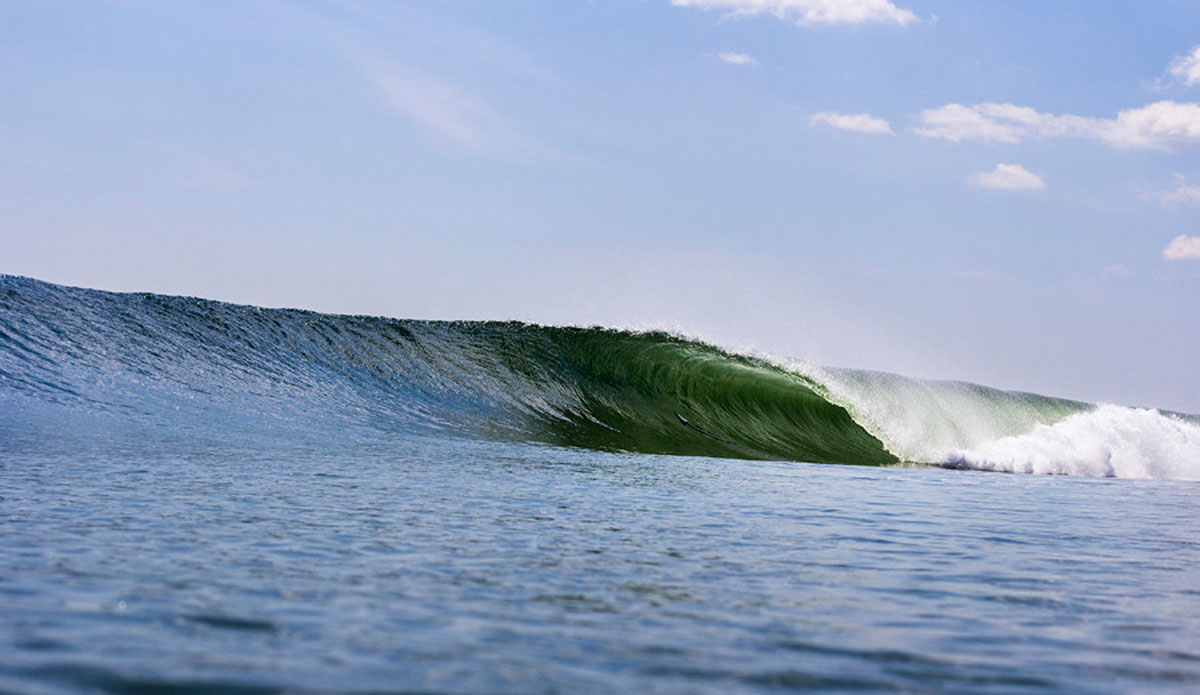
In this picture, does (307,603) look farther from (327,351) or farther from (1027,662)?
(327,351)

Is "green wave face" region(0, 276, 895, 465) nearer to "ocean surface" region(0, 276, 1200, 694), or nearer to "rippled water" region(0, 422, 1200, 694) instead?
"ocean surface" region(0, 276, 1200, 694)

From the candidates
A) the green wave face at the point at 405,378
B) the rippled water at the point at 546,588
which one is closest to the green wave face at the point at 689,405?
the green wave face at the point at 405,378

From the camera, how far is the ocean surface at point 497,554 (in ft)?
9.25

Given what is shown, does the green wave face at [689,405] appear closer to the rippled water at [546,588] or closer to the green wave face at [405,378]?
the green wave face at [405,378]

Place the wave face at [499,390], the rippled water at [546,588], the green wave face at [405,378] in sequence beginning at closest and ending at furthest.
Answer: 1. the rippled water at [546,588]
2. the green wave face at [405,378]
3. the wave face at [499,390]

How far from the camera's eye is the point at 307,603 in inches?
135

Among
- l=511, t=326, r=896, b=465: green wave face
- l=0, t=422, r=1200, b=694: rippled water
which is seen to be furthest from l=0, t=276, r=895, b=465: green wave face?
l=0, t=422, r=1200, b=694: rippled water

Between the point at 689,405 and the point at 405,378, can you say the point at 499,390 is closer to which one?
the point at 405,378

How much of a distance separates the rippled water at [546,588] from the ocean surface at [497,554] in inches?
0.8

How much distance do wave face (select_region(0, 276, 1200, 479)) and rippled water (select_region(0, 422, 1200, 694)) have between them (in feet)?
17.7

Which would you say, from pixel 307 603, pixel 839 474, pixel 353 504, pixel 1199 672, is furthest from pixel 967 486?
pixel 307 603

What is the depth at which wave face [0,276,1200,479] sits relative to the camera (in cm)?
1302

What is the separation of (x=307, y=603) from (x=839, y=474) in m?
9.06

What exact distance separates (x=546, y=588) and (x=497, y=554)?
791 millimetres
